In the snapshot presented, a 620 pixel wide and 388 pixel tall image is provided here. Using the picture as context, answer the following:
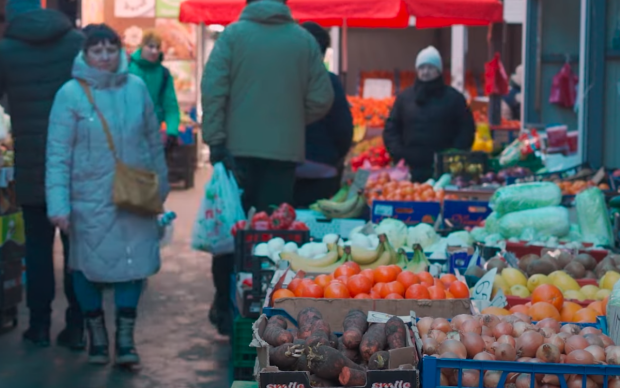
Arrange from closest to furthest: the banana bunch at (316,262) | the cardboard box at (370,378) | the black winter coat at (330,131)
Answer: the cardboard box at (370,378)
the banana bunch at (316,262)
the black winter coat at (330,131)

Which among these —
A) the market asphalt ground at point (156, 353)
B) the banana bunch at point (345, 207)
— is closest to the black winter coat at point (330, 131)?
the banana bunch at point (345, 207)

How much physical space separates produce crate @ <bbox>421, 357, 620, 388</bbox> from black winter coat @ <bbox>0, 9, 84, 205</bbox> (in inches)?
166

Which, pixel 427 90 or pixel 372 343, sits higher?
pixel 427 90

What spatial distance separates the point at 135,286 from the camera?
6738mm

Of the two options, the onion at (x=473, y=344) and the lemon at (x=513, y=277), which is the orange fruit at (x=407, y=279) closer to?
the lemon at (x=513, y=277)

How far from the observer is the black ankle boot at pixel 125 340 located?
669 cm

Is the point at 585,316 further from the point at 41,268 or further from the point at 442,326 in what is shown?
the point at 41,268

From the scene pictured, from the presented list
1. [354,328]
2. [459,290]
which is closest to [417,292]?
[459,290]

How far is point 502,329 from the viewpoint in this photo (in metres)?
3.70

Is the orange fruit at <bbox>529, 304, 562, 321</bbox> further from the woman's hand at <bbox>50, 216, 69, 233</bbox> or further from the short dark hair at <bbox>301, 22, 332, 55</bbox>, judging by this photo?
the short dark hair at <bbox>301, 22, 332, 55</bbox>

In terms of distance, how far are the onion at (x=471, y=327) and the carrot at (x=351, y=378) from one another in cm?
49

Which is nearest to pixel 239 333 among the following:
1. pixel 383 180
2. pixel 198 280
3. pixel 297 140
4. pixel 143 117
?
pixel 143 117

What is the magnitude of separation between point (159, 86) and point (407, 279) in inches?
242

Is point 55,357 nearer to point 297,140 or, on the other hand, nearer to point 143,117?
point 143,117
